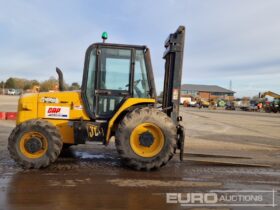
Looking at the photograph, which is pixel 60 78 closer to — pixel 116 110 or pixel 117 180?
pixel 116 110

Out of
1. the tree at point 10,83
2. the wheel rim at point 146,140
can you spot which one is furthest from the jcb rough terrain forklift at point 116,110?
the tree at point 10,83

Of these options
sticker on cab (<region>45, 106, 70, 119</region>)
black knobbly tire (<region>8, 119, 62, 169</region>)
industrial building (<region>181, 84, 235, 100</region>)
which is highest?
industrial building (<region>181, 84, 235, 100</region>)

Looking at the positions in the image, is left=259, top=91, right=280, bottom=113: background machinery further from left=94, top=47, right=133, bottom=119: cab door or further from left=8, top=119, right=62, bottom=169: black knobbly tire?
left=8, top=119, right=62, bottom=169: black knobbly tire

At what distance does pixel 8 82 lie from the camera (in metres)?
88.8

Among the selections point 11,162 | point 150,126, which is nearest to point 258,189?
point 150,126

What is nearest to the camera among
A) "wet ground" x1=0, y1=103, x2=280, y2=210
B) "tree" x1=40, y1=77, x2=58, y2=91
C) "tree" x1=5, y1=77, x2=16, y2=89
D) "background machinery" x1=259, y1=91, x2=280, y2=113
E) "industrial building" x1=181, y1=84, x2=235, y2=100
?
"wet ground" x1=0, y1=103, x2=280, y2=210

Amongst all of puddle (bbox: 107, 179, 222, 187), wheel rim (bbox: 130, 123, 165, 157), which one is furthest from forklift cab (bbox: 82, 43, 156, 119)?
puddle (bbox: 107, 179, 222, 187)

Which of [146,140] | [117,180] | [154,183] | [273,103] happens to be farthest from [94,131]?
[273,103]

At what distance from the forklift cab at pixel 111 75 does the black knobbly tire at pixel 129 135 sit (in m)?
0.57

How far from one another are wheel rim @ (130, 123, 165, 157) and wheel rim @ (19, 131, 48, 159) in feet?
6.12

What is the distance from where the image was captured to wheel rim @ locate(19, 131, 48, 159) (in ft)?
23.4

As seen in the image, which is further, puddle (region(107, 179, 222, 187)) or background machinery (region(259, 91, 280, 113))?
background machinery (region(259, 91, 280, 113))

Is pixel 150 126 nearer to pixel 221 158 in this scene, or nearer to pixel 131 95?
pixel 131 95

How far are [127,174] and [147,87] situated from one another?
1.98 m
